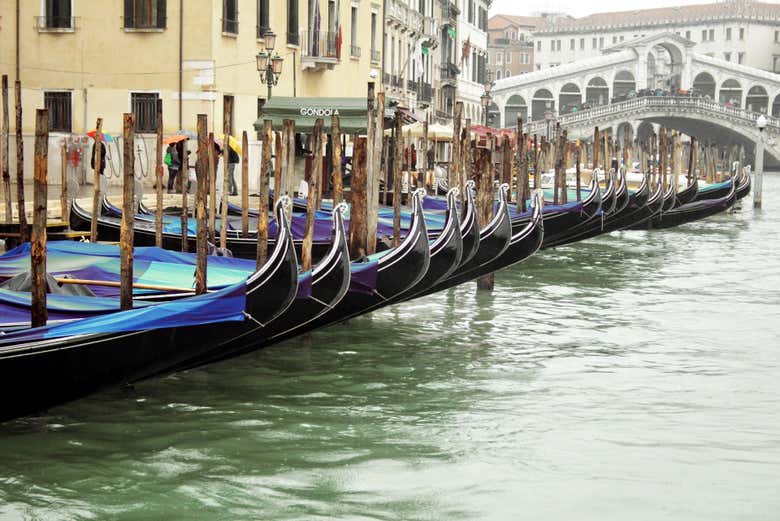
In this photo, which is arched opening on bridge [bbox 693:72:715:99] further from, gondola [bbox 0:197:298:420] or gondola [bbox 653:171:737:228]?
gondola [bbox 0:197:298:420]

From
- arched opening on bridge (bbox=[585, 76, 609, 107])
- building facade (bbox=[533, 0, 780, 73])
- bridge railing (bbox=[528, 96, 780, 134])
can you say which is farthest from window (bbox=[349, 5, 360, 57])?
building facade (bbox=[533, 0, 780, 73])

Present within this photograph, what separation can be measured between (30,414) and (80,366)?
0.94 ft

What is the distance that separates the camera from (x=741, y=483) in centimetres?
510

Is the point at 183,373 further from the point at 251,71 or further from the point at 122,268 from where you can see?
the point at 251,71

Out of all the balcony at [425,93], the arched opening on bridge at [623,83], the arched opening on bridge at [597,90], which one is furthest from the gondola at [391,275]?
the arched opening on bridge at [623,83]

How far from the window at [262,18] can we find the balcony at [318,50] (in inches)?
45.2

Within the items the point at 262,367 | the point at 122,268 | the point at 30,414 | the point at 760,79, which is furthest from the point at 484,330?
the point at 760,79

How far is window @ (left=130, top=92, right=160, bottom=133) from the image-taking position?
1552 centimetres

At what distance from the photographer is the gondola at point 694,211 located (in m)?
17.2

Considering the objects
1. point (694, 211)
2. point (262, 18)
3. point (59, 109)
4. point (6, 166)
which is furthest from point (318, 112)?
point (694, 211)

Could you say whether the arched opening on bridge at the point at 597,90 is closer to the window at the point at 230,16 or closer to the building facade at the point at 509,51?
the building facade at the point at 509,51

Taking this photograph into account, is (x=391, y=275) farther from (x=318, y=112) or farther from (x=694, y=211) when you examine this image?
(x=694, y=211)

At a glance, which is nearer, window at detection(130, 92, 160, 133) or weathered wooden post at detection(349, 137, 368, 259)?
weathered wooden post at detection(349, 137, 368, 259)

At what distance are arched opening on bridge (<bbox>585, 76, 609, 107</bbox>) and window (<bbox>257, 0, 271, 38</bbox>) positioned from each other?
3982cm
